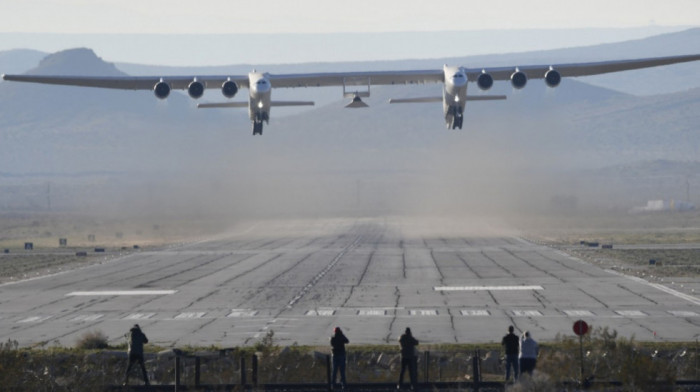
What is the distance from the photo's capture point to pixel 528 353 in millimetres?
30641

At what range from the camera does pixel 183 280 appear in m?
69.3

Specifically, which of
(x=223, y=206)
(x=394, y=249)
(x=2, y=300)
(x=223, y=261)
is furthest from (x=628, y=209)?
(x=2, y=300)

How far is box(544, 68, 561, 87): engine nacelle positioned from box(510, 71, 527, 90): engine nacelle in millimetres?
1008

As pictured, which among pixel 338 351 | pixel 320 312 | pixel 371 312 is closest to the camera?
pixel 338 351

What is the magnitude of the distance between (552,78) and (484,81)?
326 cm

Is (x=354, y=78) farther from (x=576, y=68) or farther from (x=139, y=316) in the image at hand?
(x=139, y=316)

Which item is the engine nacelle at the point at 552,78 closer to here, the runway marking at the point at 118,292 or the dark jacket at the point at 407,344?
the runway marking at the point at 118,292

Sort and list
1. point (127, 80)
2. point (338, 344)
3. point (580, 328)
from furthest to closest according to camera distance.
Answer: point (127, 80) < point (338, 344) < point (580, 328)

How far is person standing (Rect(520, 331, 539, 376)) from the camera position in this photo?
30.6 m

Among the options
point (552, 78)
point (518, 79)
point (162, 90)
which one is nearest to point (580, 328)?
point (518, 79)

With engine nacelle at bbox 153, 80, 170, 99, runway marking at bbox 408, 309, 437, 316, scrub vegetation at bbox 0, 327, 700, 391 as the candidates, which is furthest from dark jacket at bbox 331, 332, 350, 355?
engine nacelle at bbox 153, 80, 170, 99

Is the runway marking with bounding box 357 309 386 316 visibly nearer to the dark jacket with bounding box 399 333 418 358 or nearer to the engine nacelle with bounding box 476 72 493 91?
the engine nacelle with bounding box 476 72 493 91

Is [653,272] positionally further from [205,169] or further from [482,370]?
[205,169]

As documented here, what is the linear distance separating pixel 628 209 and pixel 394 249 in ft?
262
